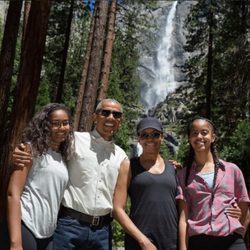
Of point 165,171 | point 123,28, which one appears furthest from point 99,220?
point 123,28

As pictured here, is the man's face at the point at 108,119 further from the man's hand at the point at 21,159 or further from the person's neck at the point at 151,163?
the man's hand at the point at 21,159

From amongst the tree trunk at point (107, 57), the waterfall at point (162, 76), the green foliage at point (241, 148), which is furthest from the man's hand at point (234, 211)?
the waterfall at point (162, 76)

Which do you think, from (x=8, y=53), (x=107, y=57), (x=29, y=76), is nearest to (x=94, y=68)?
(x=107, y=57)

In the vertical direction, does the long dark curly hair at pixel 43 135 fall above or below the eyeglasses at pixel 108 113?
below

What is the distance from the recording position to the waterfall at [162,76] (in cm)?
4806

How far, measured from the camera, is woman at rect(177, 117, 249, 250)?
10.2 ft

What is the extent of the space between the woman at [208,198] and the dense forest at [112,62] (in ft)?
9.68

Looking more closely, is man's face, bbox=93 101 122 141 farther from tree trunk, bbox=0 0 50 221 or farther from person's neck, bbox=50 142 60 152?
tree trunk, bbox=0 0 50 221

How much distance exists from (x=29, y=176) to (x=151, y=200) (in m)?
0.83

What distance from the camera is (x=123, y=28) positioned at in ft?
51.6

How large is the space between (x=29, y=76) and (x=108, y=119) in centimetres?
274

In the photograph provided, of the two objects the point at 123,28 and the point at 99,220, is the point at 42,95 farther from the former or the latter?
the point at 99,220

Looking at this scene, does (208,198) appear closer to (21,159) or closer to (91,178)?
(91,178)

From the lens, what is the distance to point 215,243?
309 cm
